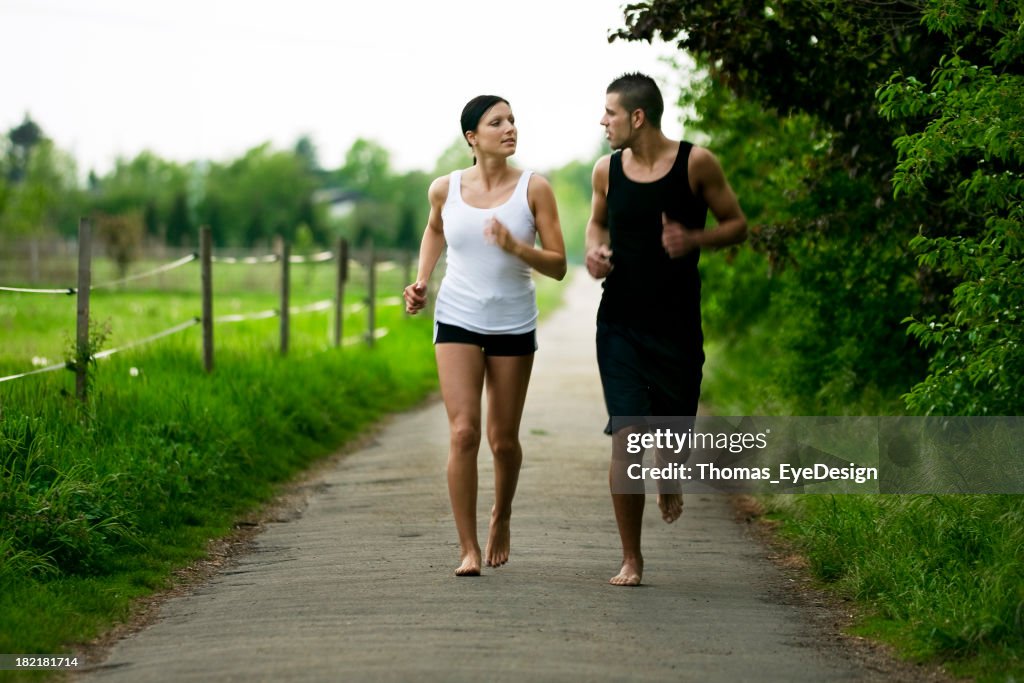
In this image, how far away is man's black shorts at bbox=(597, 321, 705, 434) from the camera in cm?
716

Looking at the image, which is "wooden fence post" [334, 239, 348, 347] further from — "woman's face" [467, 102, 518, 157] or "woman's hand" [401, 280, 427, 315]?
"woman's face" [467, 102, 518, 157]

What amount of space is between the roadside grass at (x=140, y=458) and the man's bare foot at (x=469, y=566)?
1.44 meters

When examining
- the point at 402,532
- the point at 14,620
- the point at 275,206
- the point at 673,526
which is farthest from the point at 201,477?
the point at 275,206

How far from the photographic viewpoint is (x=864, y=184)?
11.5 m

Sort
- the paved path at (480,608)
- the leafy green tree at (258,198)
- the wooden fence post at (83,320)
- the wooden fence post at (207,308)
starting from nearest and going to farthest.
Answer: the paved path at (480,608) → the wooden fence post at (83,320) → the wooden fence post at (207,308) → the leafy green tree at (258,198)

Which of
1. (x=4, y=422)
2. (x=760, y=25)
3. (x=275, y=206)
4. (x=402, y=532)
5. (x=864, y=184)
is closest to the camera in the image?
(x=4, y=422)

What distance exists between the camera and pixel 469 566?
7348 mm

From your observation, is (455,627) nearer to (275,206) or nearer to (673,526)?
(673,526)

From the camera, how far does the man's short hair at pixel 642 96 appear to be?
7.10m

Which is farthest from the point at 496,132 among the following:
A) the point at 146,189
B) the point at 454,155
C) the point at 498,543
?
the point at 454,155

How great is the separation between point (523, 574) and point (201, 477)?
3047 millimetres

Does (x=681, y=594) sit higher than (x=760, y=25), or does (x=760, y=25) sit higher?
(x=760, y=25)

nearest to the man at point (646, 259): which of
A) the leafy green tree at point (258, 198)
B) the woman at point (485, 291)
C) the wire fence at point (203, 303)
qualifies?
the woman at point (485, 291)

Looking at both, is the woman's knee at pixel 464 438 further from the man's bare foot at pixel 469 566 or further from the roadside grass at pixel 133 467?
the roadside grass at pixel 133 467
